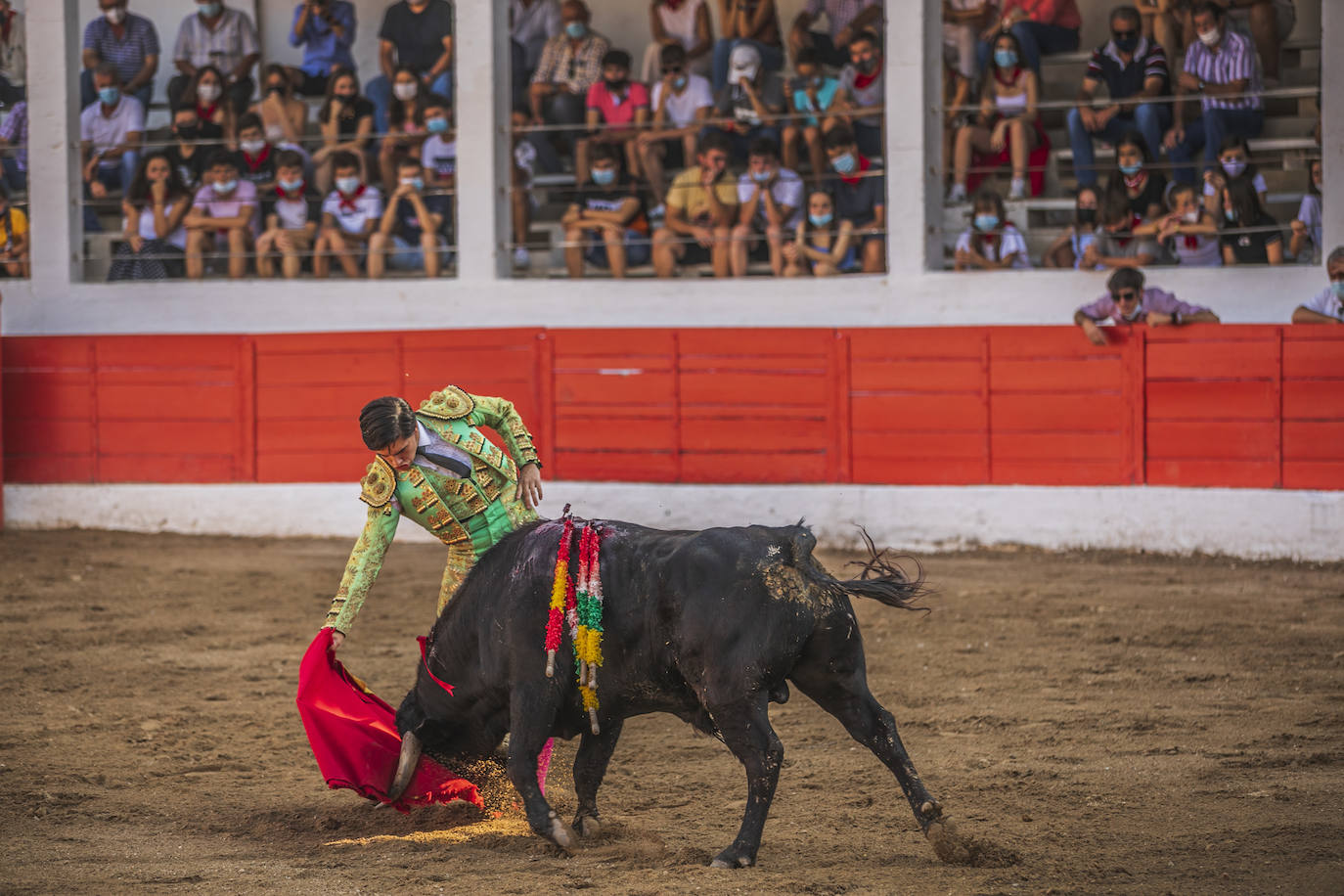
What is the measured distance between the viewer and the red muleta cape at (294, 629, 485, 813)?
453 centimetres

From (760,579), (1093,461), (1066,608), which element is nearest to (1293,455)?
(1093,461)

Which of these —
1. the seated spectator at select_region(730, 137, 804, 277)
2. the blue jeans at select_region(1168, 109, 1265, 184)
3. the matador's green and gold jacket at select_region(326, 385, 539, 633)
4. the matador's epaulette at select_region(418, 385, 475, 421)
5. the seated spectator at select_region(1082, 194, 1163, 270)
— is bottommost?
the matador's green and gold jacket at select_region(326, 385, 539, 633)

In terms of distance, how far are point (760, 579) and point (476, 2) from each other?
7.75m

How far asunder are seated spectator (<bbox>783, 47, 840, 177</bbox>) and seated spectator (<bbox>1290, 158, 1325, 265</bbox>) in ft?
10.2

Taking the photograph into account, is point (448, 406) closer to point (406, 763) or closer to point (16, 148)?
point (406, 763)

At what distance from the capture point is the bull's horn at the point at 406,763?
4.50 m

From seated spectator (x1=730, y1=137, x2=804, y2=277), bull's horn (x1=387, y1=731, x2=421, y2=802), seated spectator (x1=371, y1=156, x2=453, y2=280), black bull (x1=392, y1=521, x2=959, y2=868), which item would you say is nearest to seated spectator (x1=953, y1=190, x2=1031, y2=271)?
seated spectator (x1=730, y1=137, x2=804, y2=277)

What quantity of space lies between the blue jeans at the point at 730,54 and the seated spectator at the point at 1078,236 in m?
2.47

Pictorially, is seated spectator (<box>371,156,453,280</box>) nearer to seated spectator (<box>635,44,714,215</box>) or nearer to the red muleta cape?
seated spectator (<box>635,44,714,215</box>)

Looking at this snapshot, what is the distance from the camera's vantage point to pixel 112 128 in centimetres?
1203

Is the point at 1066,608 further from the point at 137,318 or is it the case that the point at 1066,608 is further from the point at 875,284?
the point at 137,318

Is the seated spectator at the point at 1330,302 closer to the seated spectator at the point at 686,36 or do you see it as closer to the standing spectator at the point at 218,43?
the seated spectator at the point at 686,36

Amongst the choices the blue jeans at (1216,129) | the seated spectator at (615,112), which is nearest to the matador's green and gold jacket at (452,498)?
the blue jeans at (1216,129)

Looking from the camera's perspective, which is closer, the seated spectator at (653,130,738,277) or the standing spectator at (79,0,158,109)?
the seated spectator at (653,130,738,277)
